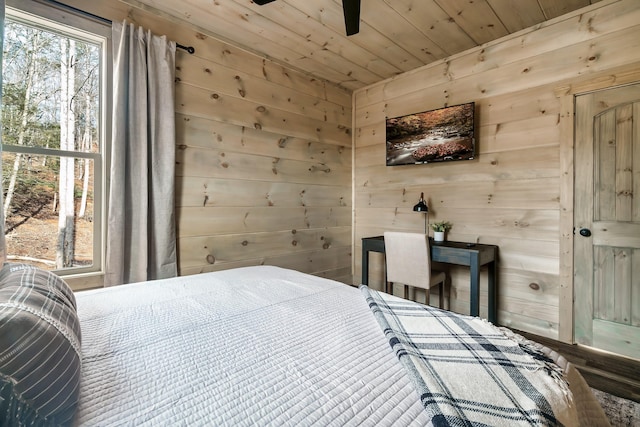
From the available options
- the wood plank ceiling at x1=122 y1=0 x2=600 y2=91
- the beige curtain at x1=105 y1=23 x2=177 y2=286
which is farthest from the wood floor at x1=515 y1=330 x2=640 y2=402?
the beige curtain at x1=105 y1=23 x2=177 y2=286

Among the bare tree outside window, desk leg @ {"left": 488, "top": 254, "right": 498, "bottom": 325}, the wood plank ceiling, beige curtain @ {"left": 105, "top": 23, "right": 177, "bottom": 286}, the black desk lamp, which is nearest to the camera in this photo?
the bare tree outside window

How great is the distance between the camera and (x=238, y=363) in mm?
A: 809

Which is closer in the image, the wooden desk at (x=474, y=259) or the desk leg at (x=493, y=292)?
the wooden desk at (x=474, y=259)

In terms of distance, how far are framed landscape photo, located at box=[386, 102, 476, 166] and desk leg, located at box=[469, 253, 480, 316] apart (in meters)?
0.96

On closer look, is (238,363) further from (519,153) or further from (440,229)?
(519,153)

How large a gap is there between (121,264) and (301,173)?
6.10ft

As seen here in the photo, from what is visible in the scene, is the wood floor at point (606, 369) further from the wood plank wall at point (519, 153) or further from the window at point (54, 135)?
the window at point (54, 135)

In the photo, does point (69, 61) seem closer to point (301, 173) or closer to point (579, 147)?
point (301, 173)

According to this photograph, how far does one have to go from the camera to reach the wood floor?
5.92 feet

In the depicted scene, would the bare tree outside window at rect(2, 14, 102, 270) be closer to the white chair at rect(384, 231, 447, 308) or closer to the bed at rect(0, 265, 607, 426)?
the bed at rect(0, 265, 607, 426)

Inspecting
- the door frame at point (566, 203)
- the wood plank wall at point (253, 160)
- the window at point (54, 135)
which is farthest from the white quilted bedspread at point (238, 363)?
the door frame at point (566, 203)

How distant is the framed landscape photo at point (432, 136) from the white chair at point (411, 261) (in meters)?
0.90

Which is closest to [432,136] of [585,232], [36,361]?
[585,232]

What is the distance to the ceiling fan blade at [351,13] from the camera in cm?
173
